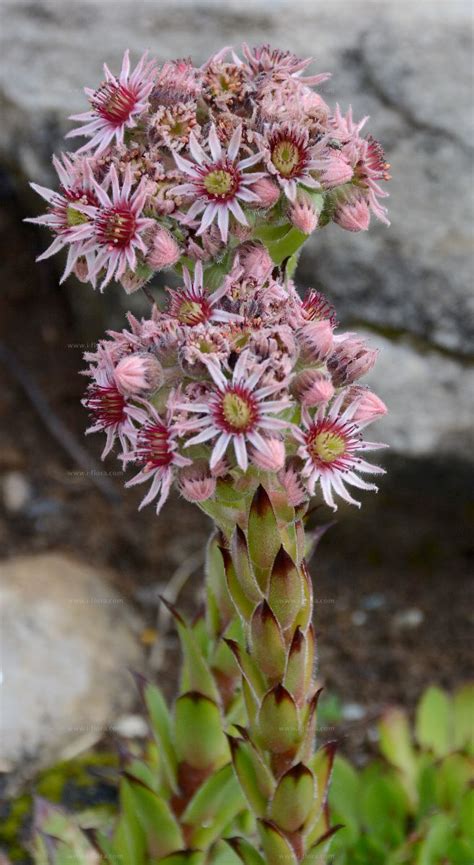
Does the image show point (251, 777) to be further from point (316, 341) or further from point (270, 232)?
point (270, 232)

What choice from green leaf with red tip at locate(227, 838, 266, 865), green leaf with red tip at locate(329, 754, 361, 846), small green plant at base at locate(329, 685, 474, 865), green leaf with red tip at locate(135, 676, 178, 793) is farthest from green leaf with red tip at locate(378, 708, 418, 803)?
green leaf with red tip at locate(227, 838, 266, 865)

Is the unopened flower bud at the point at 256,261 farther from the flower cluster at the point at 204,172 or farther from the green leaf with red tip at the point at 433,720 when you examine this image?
the green leaf with red tip at the point at 433,720

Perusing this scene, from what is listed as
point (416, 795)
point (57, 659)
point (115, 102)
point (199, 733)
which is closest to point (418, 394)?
point (416, 795)

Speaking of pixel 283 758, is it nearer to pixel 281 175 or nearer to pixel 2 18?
pixel 281 175

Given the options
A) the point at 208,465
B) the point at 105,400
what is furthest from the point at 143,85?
the point at 208,465

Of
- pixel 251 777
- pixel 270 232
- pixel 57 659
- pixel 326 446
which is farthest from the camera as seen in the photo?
pixel 57 659

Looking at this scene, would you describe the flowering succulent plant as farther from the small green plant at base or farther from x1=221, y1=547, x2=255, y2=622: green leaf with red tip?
the small green plant at base
